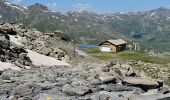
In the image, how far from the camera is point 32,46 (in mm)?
87750

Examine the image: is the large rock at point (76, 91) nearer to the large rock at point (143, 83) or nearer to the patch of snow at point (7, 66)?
the large rock at point (143, 83)

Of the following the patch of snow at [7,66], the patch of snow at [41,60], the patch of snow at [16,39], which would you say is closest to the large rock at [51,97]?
the patch of snow at [7,66]

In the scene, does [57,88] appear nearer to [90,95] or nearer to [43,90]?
[43,90]

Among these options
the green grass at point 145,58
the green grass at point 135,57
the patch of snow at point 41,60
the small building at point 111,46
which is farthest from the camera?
the small building at point 111,46

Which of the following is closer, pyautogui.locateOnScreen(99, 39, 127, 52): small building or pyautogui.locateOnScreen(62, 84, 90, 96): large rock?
pyautogui.locateOnScreen(62, 84, 90, 96): large rock

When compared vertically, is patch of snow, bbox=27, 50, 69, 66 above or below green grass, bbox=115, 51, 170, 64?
above

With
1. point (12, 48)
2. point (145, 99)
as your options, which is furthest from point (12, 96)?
point (12, 48)

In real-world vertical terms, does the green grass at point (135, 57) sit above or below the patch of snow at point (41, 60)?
below

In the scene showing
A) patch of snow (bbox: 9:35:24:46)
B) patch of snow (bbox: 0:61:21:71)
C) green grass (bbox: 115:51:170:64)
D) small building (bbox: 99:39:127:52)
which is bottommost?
green grass (bbox: 115:51:170:64)

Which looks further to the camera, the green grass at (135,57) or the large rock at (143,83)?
the green grass at (135,57)

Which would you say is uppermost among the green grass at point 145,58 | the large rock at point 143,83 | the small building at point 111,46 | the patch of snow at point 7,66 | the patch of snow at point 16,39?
the patch of snow at point 16,39

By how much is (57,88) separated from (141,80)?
527 centimetres

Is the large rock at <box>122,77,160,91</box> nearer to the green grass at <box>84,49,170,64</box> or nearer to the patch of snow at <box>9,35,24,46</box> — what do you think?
the patch of snow at <box>9,35,24,46</box>

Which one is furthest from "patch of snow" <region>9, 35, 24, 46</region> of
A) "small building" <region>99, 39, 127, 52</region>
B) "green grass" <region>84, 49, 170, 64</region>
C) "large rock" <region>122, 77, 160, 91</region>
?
"small building" <region>99, 39, 127, 52</region>
